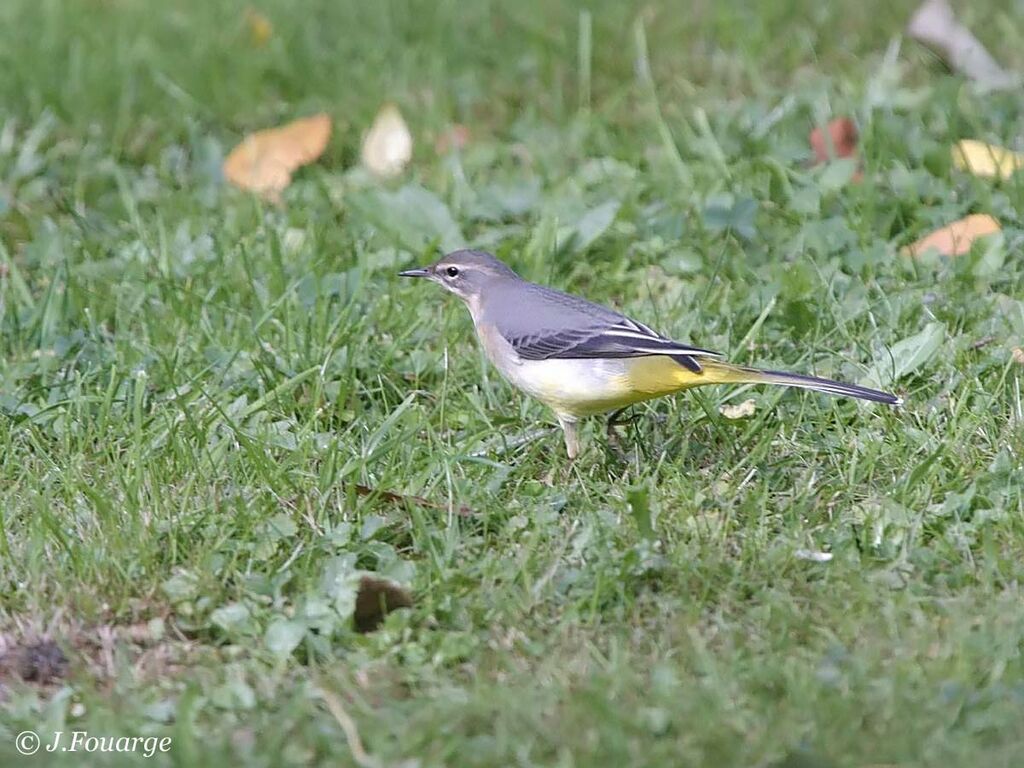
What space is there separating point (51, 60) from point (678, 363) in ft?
15.3

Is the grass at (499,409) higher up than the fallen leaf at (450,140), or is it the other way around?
the grass at (499,409)

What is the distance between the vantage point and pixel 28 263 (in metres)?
6.46

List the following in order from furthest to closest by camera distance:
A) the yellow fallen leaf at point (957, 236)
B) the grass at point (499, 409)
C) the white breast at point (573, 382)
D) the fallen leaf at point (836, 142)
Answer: the fallen leaf at point (836, 142)
the yellow fallen leaf at point (957, 236)
the white breast at point (573, 382)
the grass at point (499, 409)

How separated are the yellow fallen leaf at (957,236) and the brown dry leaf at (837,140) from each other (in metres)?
0.86

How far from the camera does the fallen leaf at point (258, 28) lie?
819 cm

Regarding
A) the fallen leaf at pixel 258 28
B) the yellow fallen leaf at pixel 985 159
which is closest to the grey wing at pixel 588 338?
the yellow fallen leaf at pixel 985 159

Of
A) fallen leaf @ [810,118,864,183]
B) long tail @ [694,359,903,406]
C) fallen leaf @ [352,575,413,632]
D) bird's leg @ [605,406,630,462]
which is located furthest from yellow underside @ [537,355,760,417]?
fallen leaf @ [810,118,864,183]

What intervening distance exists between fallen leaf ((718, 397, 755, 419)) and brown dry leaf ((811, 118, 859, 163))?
2.08 metres

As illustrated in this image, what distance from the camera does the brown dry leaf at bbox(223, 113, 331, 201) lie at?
715 cm

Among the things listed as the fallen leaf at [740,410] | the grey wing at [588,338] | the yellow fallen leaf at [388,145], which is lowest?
the yellow fallen leaf at [388,145]

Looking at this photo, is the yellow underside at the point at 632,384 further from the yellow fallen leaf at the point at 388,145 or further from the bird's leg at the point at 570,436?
the yellow fallen leaf at the point at 388,145

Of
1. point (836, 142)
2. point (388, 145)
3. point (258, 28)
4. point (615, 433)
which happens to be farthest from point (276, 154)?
point (615, 433)

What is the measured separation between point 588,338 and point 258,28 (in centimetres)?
420

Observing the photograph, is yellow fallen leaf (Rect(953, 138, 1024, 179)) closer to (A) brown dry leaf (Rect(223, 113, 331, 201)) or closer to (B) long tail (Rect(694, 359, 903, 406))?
(B) long tail (Rect(694, 359, 903, 406))
